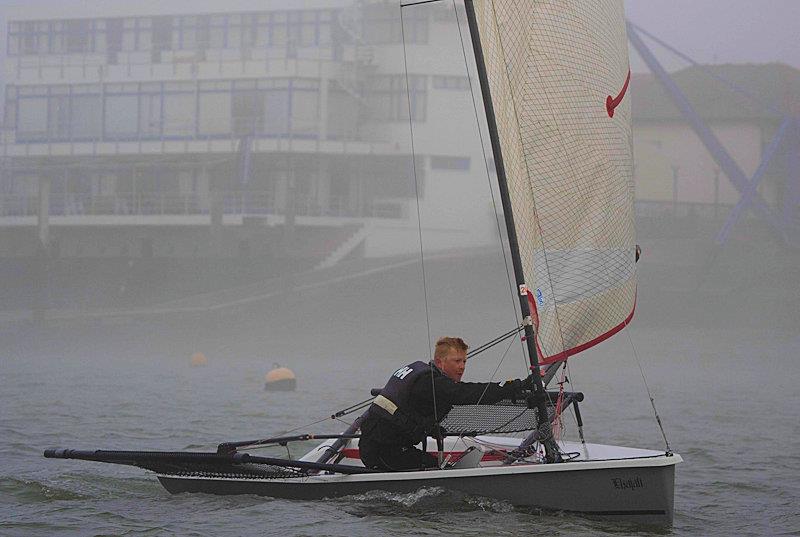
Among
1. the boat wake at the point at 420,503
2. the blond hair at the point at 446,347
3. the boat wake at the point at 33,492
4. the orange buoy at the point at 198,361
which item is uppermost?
the blond hair at the point at 446,347

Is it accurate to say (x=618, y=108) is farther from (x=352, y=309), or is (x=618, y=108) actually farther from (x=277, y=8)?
(x=277, y=8)

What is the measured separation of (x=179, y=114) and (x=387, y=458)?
4311 cm

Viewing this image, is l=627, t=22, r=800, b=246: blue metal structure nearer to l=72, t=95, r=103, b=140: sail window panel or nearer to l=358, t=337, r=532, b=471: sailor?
l=72, t=95, r=103, b=140: sail window panel

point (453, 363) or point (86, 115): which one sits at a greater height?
point (86, 115)

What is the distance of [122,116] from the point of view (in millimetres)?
49375

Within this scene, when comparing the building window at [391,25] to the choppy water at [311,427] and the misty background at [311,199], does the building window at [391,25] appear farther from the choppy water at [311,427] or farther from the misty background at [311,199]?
the choppy water at [311,427]

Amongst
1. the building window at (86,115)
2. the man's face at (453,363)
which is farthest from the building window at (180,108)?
the man's face at (453,363)

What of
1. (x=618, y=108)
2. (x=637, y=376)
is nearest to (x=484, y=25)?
(x=618, y=108)

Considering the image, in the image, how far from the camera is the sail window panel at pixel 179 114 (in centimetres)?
4794

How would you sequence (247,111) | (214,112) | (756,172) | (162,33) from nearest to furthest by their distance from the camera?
(756,172) < (247,111) < (214,112) < (162,33)

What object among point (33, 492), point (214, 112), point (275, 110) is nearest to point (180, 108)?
point (214, 112)

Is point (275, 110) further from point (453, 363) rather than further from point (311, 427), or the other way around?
point (453, 363)

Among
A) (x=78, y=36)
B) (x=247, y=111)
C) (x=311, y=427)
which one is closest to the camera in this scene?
(x=311, y=427)

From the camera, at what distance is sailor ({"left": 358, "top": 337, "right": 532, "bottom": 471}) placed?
6.86 meters
